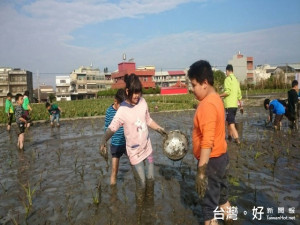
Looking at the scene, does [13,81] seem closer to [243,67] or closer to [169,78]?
[169,78]

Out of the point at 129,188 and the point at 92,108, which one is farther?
Answer: the point at 92,108

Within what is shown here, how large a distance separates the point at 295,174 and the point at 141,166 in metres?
3.15

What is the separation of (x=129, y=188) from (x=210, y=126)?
2767mm

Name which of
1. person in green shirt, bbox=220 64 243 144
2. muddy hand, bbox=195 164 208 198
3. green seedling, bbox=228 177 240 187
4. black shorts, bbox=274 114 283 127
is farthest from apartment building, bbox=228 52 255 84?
muddy hand, bbox=195 164 208 198

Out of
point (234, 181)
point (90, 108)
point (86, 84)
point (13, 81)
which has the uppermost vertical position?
point (13, 81)

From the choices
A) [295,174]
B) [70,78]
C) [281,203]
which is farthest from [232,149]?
[70,78]

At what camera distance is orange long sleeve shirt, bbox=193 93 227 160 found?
274cm

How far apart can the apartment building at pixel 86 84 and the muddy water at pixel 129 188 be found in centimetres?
7822

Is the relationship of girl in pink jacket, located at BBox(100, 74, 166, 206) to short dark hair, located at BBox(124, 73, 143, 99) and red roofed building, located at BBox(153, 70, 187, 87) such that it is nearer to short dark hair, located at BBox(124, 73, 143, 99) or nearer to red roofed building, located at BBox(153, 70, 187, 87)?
short dark hair, located at BBox(124, 73, 143, 99)

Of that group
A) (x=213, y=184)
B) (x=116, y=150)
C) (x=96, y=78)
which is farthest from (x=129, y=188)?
(x=96, y=78)

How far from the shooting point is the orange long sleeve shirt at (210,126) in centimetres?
274

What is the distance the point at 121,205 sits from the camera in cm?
424

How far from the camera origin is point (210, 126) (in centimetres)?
274

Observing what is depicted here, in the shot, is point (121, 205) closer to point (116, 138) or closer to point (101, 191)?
point (101, 191)
